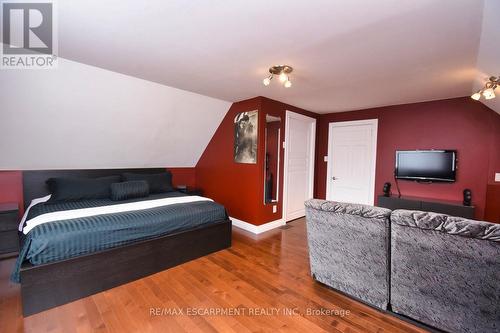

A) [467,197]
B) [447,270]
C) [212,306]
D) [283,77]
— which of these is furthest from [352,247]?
[467,197]

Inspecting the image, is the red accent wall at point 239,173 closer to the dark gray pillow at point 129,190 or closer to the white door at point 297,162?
the white door at point 297,162

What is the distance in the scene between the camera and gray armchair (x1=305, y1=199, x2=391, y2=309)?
1.82 metres

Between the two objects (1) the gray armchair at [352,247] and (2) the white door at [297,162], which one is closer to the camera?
(1) the gray armchair at [352,247]

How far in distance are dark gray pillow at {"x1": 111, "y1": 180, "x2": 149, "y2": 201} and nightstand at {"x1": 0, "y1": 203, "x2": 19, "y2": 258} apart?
1053 mm

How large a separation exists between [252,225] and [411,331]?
2493 millimetres

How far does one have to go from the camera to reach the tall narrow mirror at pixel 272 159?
4.17 m

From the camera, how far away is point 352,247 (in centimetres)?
197

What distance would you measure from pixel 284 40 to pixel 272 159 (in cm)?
251

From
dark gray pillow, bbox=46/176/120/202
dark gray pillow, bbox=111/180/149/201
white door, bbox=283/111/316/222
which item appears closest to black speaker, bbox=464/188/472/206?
white door, bbox=283/111/316/222

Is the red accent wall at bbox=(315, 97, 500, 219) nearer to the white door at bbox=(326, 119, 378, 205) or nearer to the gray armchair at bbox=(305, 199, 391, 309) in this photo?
the white door at bbox=(326, 119, 378, 205)

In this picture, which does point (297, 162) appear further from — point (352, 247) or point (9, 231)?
point (9, 231)

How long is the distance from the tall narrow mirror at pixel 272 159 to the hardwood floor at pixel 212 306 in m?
1.67

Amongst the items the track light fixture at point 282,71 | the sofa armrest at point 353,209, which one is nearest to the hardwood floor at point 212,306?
the sofa armrest at point 353,209

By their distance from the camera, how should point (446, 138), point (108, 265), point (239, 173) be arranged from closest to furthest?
point (108, 265) → point (446, 138) → point (239, 173)
